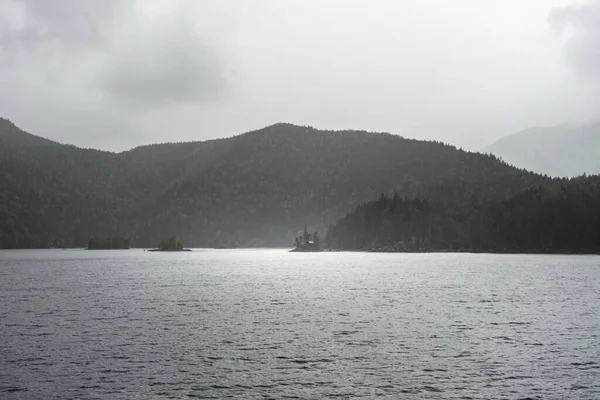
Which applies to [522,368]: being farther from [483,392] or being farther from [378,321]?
[378,321]

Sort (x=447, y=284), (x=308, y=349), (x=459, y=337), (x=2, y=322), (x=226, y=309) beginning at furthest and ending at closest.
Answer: (x=447, y=284) < (x=226, y=309) < (x=2, y=322) < (x=459, y=337) < (x=308, y=349)

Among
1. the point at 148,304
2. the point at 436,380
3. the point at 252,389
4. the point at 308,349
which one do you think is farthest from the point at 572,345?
the point at 148,304

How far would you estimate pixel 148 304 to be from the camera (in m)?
102

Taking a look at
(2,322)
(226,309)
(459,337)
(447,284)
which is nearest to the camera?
(459,337)

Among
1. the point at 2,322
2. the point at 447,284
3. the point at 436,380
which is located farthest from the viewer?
the point at 447,284

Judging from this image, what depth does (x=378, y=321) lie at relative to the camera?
78.2 m

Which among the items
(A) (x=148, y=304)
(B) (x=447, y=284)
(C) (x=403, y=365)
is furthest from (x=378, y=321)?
(B) (x=447, y=284)

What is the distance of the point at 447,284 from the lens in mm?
142875

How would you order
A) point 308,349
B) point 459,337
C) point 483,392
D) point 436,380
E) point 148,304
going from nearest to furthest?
point 483,392 < point 436,380 < point 308,349 < point 459,337 < point 148,304

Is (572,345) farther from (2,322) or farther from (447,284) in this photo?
(447,284)

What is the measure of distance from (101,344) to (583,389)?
45697mm

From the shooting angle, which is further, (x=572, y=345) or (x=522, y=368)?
(x=572, y=345)

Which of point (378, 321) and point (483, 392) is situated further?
point (378, 321)

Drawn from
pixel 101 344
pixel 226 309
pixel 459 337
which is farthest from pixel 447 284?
pixel 101 344
